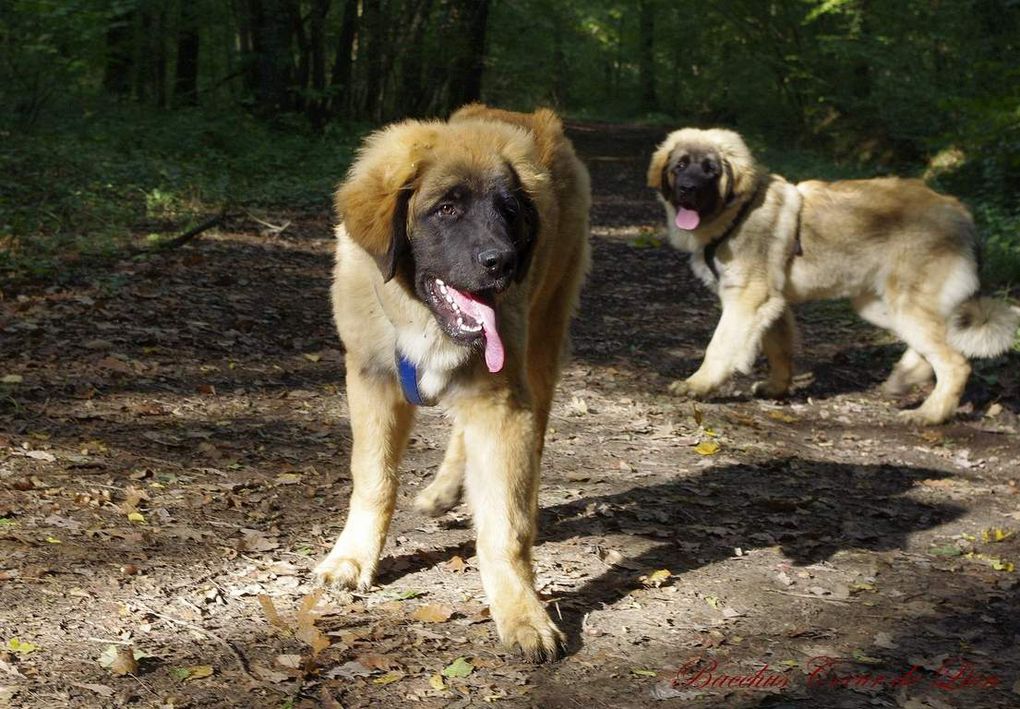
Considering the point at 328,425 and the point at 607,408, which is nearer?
the point at 328,425

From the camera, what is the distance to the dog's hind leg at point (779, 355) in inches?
342

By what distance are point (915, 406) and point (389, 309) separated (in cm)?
592

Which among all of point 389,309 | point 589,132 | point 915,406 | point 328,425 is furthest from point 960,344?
point 589,132

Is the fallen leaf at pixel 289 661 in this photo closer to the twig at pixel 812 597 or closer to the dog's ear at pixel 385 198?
the dog's ear at pixel 385 198

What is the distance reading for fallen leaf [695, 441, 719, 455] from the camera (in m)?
6.95

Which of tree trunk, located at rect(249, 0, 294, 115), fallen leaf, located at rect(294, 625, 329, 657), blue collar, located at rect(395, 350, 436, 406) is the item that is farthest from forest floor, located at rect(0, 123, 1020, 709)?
tree trunk, located at rect(249, 0, 294, 115)

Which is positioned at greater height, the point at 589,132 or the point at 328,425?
the point at 589,132

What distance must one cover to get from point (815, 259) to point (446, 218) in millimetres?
5379

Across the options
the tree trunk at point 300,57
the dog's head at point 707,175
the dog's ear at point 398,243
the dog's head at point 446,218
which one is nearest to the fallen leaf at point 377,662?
the dog's head at point 446,218

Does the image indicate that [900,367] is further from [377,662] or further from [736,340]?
[377,662]

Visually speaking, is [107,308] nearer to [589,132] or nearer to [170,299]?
[170,299]

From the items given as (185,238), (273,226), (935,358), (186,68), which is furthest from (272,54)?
(935,358)

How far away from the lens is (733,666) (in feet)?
13.0

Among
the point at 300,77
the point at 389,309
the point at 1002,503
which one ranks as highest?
the point at 300,77
